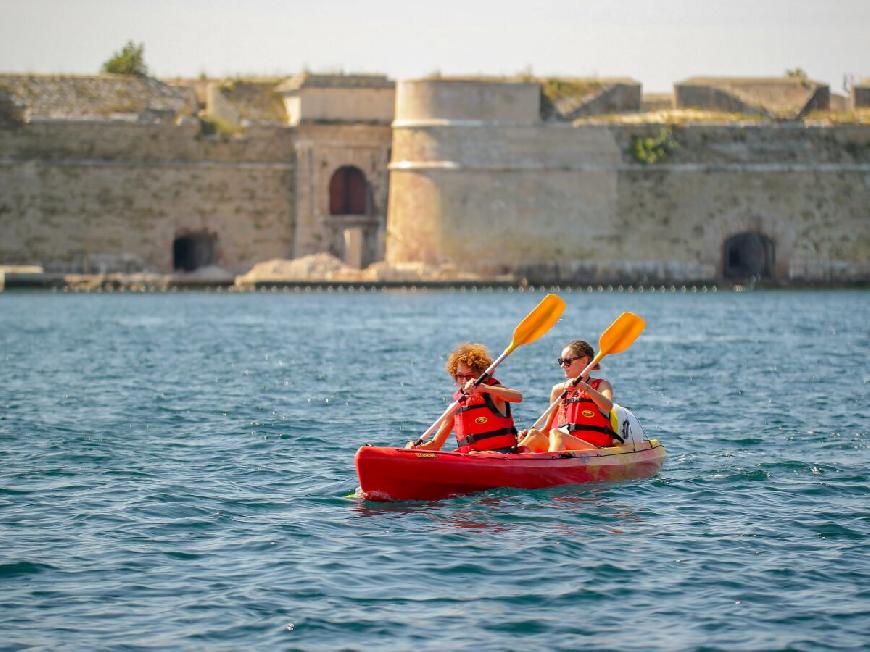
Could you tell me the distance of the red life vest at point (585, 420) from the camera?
43.3 ft

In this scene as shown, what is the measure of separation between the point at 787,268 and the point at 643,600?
116ft

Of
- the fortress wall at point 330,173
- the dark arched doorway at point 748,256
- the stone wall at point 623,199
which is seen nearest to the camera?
the stone wall at point 623,199

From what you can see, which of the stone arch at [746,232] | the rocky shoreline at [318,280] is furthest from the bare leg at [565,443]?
the stone arch at [746,232]

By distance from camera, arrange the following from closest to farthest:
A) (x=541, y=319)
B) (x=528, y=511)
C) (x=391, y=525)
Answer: (x=391, y=525), (x=528, y=511), (x=541, y=319)

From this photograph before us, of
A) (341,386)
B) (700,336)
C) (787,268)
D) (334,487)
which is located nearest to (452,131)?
(787,268)

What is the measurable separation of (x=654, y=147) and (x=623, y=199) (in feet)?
5.02

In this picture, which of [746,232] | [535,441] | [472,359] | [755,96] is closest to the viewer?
[472,359]

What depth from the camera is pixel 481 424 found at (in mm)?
12594

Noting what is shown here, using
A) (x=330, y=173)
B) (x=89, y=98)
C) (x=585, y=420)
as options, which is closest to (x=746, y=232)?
(x=330, y=173)

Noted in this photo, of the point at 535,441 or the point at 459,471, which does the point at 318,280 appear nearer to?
the point at 535,441

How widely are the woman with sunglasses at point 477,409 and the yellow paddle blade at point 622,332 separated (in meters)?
1.92

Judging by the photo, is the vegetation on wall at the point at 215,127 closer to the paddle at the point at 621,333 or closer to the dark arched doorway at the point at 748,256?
the dark arched doorway at the point at 748,256

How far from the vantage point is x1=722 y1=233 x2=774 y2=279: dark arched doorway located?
148 ft

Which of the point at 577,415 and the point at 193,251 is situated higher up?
the point at 193,251
